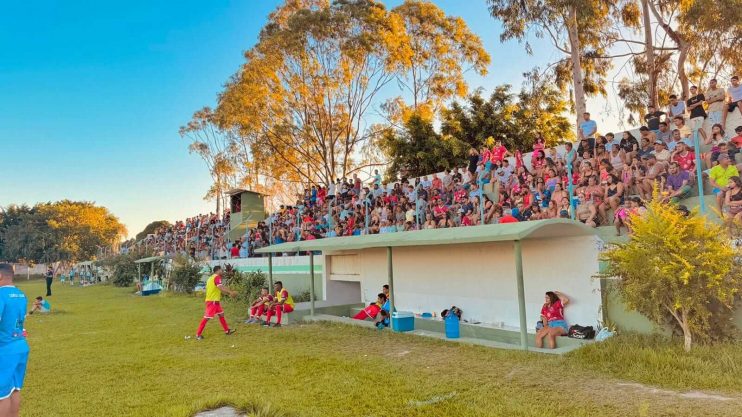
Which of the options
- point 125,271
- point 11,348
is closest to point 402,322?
point 11,348

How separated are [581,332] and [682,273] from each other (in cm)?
245

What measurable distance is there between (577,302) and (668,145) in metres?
3.83

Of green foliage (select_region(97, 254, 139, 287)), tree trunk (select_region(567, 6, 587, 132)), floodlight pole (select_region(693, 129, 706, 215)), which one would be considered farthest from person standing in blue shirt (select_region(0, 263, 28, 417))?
green foliage (select_region(97, 254, 139, 287))

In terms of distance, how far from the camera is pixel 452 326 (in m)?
9.51

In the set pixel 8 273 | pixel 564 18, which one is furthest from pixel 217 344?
pixel 564 18

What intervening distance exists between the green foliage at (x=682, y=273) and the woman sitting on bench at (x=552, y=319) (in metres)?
1.84

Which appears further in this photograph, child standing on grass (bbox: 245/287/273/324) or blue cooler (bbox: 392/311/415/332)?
child standing on grass (bbox: 245/287/273/324)

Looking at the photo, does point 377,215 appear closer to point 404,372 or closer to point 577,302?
point 577,302

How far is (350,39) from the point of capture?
2750cm

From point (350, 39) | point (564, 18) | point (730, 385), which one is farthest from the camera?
point (350, 39)

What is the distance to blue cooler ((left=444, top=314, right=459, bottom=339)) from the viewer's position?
9492mm

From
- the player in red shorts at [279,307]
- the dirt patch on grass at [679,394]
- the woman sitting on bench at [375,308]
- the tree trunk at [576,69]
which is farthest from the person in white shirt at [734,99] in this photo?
the player in red shorts at [279,307]

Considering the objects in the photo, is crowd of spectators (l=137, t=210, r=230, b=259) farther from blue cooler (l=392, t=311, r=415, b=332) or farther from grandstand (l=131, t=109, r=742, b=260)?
blue cooler (l=392, t=311, r=415, b=332)

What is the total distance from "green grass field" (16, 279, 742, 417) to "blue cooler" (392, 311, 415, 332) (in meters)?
0.56
